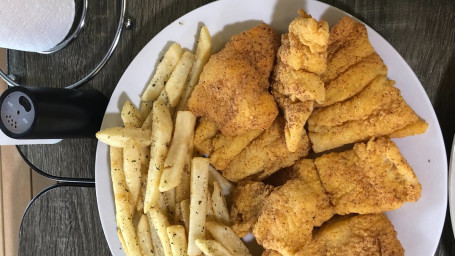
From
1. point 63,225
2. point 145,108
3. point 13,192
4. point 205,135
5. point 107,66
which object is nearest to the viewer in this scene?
point 205,135

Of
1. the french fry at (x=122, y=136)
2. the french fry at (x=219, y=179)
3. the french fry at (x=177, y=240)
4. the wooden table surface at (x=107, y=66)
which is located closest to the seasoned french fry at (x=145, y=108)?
the french fry at (x=122, y=136)

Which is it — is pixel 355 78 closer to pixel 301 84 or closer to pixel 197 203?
pixel 301 84

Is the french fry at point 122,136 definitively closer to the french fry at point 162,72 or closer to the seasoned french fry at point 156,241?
the french fry at point 162,72

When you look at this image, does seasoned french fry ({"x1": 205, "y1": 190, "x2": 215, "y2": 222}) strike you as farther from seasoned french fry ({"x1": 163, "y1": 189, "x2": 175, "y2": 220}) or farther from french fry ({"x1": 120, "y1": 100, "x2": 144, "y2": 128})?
french fry ({"x1": 120, "y1": 100, "x2": 144, "y2": 128})

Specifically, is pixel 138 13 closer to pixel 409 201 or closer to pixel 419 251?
pixel 409 201

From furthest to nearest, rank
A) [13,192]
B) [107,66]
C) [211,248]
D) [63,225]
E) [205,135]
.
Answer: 1. [13,192]
2. [63,225]
3. [107,66]
4. [205,135]
5. [211,248]

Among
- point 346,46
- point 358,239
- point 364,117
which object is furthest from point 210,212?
point 346,46

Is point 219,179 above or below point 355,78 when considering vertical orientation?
below
